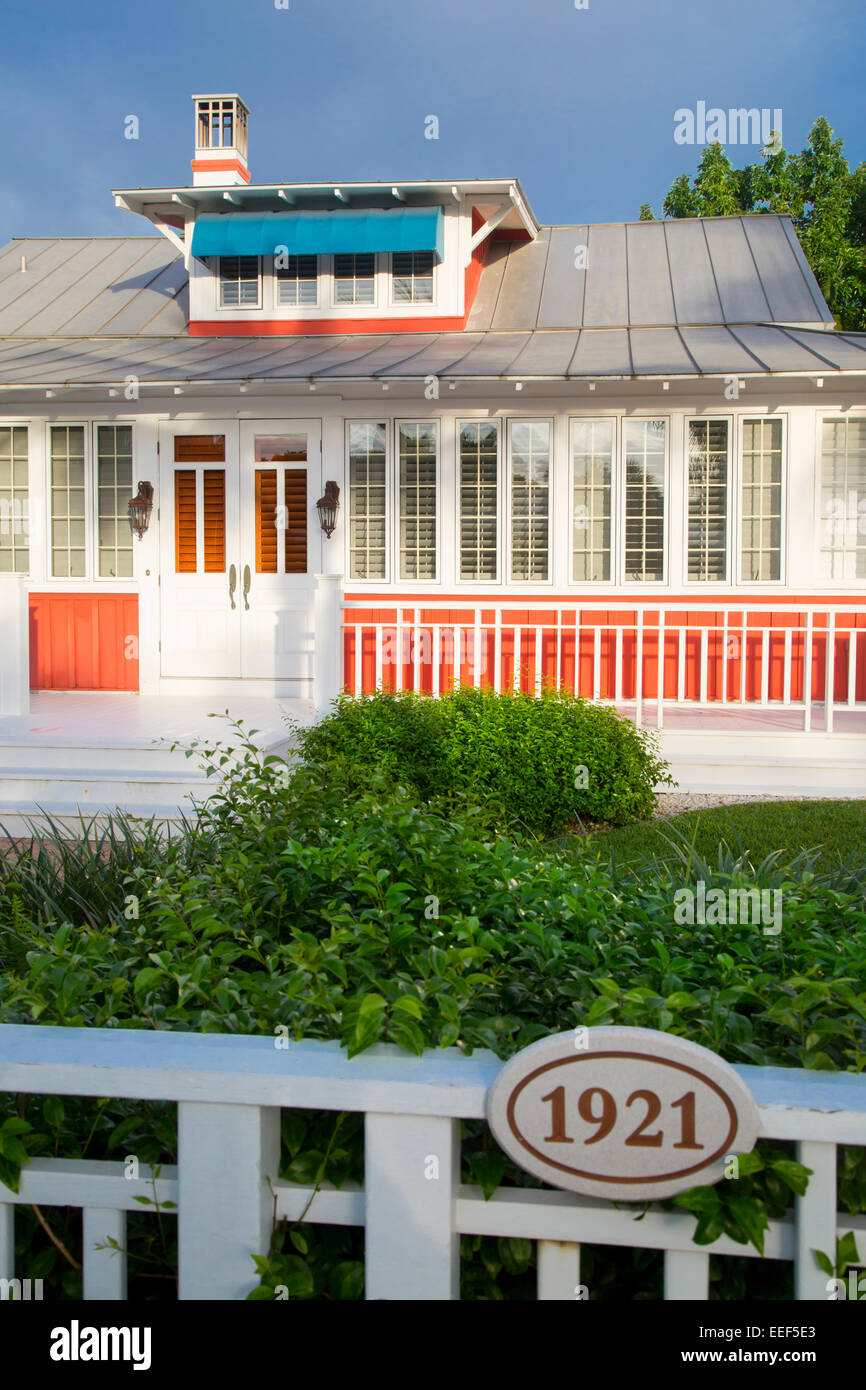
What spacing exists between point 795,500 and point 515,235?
5.24 metres

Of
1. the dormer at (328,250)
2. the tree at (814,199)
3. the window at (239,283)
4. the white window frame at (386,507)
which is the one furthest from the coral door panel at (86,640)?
the tree at (814,199)

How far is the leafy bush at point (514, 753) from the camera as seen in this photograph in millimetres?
6863

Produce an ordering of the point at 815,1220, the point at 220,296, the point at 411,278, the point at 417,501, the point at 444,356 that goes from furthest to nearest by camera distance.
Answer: the point at 220,296 < the point at 411,278 < the point at 417,501 < the point at 444,356 < the point at 815,1220

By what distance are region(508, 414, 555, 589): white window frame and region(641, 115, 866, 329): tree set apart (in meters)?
16.6

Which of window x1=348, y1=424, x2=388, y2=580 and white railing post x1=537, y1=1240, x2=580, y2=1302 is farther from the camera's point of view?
window x1=348, y1=424, x2=388, y2=580

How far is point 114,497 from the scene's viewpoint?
10961mm

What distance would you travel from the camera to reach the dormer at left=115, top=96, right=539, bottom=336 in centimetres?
1111

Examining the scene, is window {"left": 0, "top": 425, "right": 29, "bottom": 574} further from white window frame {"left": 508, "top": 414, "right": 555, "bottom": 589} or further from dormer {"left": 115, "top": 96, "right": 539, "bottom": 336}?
white window frame {"left": 508, "top": 414, "right": 555, "bottom": 589}

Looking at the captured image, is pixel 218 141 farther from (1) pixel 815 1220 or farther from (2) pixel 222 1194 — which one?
(1) pixel 815 1220

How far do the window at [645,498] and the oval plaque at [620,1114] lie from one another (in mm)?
9111

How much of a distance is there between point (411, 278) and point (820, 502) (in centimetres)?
474

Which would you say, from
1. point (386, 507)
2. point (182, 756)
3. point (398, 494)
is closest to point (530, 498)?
point (398, 494)

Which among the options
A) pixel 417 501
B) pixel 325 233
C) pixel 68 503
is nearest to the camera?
pixel 417 501

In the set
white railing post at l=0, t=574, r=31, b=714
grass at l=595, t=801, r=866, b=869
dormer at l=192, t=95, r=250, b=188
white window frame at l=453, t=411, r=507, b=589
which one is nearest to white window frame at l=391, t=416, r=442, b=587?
white window frame at l=453, t=411, r=507, b=589
